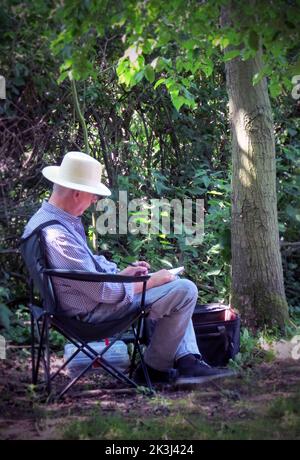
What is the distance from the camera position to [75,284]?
12.1ft

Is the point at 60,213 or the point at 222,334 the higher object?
the point at 60,213

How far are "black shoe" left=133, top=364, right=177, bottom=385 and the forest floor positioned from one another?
105 mm

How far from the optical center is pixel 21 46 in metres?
4.52

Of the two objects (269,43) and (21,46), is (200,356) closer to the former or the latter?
(269,43)

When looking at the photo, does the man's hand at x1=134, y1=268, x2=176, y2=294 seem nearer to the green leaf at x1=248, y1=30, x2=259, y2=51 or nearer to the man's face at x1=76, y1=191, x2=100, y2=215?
the man's face at x1=76, y1=191, x2=100, y2=215

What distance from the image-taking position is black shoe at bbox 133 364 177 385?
12.9 feet

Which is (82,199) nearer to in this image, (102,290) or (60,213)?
(60,213)

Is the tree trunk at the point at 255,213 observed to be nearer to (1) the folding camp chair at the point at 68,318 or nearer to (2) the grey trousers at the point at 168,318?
(2) the grey trousers at the point at 168,318

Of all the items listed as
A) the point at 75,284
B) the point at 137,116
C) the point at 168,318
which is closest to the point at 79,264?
the point at 75,284

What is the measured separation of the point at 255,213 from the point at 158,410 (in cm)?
188

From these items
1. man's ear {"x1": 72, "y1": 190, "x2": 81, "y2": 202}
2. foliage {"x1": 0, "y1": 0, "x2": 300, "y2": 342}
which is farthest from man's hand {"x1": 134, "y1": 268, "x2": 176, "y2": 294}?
foliage {"x1": 0, "y1": 0, "x2": 300, "y2": 342}

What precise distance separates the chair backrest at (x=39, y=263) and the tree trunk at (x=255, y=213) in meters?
1.64

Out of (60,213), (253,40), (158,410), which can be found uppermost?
(253,40)
